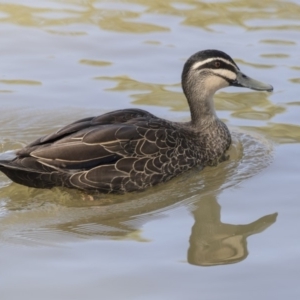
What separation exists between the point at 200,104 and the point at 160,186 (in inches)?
44.3

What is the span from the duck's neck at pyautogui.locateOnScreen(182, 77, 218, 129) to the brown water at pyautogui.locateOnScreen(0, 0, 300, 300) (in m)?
0.41

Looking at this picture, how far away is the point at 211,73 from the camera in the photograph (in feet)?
27.8

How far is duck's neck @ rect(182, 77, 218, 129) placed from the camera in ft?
28.0

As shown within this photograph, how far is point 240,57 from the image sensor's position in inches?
424

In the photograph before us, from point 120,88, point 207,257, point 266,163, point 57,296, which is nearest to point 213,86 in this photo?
point 266,163

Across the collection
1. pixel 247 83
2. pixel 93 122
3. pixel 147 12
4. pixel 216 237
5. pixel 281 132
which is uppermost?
pixel 147 12

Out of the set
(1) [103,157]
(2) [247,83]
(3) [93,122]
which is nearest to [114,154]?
(1) [103,157]

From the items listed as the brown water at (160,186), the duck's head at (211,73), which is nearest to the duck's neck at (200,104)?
the duck's head at (211,73)

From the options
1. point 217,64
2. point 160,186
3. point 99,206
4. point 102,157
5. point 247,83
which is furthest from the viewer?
point 247,83

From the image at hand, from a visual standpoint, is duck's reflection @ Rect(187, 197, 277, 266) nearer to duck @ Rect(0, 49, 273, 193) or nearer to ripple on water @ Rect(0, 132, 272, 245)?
ripple on water @ Rect(0, 132, 272, 245)

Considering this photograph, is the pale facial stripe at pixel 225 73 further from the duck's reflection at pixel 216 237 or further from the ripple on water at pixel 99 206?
the duck's reflection at pixel 216 237

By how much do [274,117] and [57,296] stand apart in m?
4.22

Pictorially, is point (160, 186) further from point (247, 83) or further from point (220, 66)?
point (247, 83)

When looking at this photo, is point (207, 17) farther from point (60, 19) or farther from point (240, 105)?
point (240, 105)
